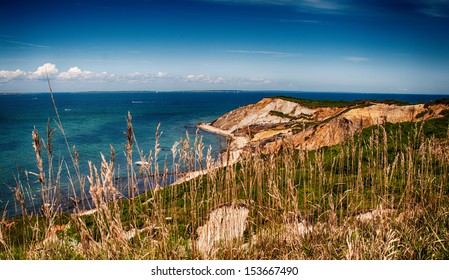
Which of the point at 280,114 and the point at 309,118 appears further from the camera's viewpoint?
the point at 280,114

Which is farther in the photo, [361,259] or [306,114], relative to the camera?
[306,114]

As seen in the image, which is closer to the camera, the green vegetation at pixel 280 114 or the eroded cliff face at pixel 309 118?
the eroded cliff face at pixel 309 118

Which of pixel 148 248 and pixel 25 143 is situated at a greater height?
pixel 148 248

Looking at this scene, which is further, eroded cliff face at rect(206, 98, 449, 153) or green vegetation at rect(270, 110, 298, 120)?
green vegetation at rect(270, 110, 298, 120)

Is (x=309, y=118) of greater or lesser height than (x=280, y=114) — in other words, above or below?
below

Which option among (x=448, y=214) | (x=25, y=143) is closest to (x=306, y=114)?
(x=25, y=143)

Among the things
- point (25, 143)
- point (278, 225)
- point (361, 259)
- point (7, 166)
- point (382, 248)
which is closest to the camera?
point (361, 259)
